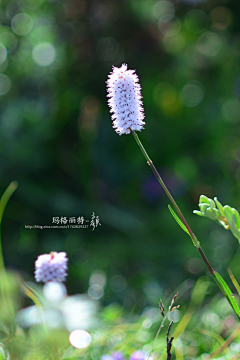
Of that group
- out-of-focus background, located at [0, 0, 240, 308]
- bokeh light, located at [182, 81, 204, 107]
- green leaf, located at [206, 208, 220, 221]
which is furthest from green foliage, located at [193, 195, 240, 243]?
bokeh light, located at [182, 81, 204, 107]

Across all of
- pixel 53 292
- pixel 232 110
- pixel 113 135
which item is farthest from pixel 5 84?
pixel 53 292

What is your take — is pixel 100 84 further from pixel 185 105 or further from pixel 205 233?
pixel 205 233

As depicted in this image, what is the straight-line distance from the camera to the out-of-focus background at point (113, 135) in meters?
1.75

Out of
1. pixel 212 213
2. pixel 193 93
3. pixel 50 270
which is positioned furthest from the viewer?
pixel 193 93

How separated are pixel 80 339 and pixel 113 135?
138cm

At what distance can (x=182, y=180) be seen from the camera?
196cm

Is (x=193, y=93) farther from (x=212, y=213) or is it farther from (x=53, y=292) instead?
(x=212, y=213)

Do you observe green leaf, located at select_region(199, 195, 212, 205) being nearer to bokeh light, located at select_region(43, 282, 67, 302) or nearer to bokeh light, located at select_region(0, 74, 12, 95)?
bokeh light, located at select_region(43, 282, 67, 302)

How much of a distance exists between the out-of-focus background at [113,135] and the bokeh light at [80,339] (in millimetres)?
844

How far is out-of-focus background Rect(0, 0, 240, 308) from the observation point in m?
1.75

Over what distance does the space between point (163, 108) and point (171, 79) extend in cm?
24

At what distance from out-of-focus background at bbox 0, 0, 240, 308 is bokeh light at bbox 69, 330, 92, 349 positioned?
0.84 m

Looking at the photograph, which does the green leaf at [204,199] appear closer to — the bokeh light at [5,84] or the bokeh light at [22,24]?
the bokeh light at [5,84]

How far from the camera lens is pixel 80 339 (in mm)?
733
